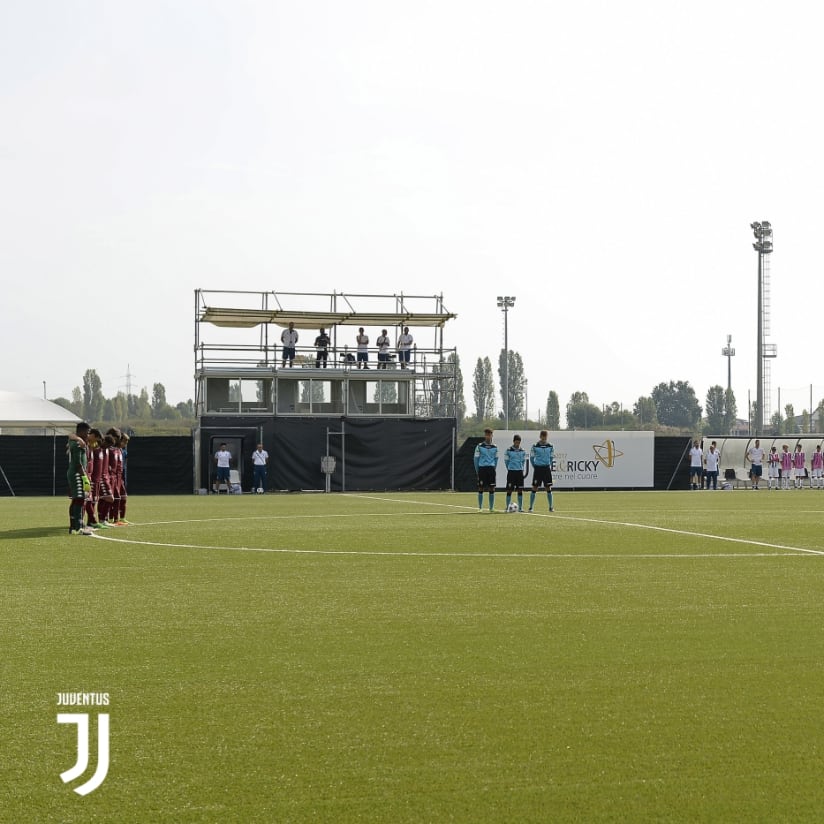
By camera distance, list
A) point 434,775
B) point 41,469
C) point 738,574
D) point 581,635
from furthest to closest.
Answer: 1. point 41,469
2. point 738,574
3. point 581,635
4. point 434,775

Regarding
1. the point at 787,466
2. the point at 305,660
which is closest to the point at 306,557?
the point at 305,660

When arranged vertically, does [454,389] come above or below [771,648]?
above

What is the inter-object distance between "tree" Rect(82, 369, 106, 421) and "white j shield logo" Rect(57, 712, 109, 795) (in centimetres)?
18635

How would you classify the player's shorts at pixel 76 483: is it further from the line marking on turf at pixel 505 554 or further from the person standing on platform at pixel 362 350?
the person standing on platform at pixel 362 350

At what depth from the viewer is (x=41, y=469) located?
43.0 m

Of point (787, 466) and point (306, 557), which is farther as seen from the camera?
point (787, 466)

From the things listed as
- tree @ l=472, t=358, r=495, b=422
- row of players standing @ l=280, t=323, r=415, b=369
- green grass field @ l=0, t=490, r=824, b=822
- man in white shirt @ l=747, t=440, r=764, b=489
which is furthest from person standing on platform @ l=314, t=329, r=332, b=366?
tree @ l=472, t=358, r=495, b=422

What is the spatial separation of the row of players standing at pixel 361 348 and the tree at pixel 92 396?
5659 inches

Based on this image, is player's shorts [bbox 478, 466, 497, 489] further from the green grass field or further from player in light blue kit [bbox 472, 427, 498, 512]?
the green grass field

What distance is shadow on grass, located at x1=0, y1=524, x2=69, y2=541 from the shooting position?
59.4 feet

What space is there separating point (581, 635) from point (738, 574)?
468cm

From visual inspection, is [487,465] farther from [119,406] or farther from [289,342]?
[119,406]

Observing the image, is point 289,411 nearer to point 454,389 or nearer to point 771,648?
point 454,389

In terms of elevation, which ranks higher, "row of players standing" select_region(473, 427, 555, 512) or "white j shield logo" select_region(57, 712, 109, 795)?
"row of players standing" select_region(473, 427, 555, 512)
